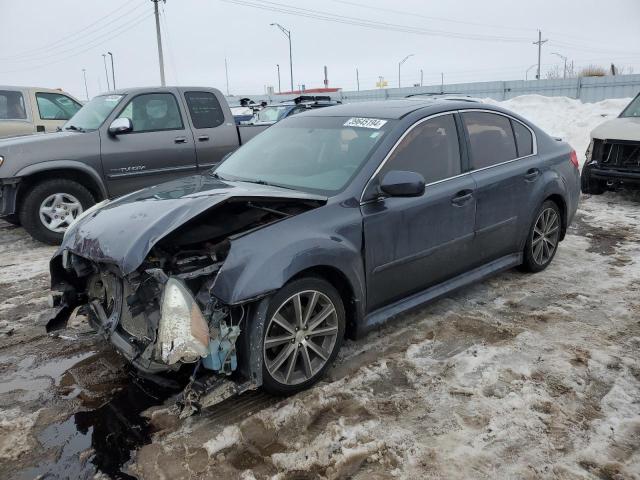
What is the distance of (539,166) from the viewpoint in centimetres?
502

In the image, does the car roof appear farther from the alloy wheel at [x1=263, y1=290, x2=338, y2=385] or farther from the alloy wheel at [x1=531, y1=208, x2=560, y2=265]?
the alloy wheel at [x1=263, y1=290, x2=338, y2=385]

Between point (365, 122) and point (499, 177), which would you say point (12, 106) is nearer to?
point (365, 122)

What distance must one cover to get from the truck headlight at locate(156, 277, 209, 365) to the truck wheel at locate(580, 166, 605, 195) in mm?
8146

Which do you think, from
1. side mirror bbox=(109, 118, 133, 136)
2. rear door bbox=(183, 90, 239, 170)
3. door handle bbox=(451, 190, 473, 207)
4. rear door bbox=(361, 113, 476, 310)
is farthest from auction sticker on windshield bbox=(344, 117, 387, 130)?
rear door bbox=(183, 90, 239, 170)

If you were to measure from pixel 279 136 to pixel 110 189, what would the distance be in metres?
3.53

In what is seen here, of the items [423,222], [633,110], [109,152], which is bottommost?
[423,222]

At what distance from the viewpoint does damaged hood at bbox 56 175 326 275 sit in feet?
9.62

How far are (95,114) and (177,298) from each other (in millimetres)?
5519

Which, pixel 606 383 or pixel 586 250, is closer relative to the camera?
pixel 606 383


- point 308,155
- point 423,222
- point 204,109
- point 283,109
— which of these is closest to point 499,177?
point 423,222

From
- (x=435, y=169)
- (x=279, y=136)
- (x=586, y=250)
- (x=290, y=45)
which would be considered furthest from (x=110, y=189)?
(x=290, y=45)

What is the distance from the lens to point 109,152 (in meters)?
7.00

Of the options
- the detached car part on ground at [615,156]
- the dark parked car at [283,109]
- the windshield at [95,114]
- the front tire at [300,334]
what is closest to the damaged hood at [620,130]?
the detached car part on ground at [615,156]

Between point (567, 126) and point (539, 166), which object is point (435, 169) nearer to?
point (539, 166)
